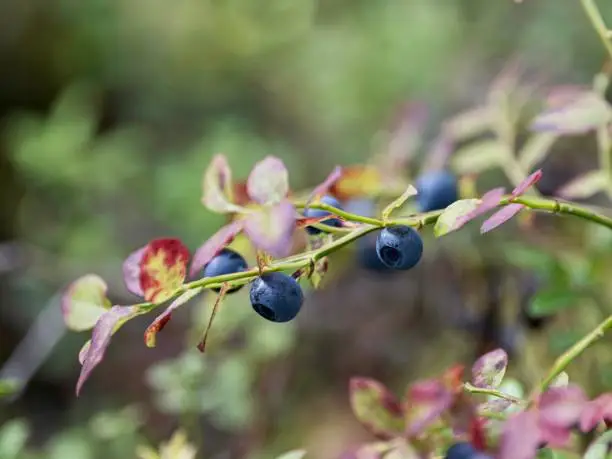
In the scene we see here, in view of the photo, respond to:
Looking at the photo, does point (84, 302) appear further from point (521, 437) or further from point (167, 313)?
point (521, 437)

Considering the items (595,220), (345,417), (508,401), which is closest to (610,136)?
(595,220)

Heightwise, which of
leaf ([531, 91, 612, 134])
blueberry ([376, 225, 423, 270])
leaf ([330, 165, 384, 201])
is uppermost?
leaf ([330, 165, 384, 201])

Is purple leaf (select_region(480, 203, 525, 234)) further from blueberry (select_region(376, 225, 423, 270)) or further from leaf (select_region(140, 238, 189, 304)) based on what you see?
leaf (select_region(140, 238, 189, 304))

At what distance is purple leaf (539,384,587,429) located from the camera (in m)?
0.40

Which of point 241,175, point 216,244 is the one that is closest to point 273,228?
point 216,244

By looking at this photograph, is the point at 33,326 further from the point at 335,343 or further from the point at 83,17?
the point at 83,17

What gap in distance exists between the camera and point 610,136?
30.7 inches

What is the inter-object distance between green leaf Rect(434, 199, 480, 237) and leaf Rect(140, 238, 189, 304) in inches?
6.2

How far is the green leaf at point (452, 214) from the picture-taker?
1.54 feet

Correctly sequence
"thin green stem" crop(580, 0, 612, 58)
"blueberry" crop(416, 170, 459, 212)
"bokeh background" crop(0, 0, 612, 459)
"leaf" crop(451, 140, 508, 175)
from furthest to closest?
"bokeh background" crop(0, 0, 612, 459) < "leaf" crop(451, 140, 508, 175) < "blueberry" crop(416, 170, 459, 212) < "thin green stem" crop(580, 0, 612, 58)

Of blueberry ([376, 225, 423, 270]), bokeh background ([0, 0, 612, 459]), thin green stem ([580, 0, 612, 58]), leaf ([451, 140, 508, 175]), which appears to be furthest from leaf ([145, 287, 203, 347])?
leaf ([451, 140, 508, 175])

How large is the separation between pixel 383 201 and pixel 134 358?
1.14 meters

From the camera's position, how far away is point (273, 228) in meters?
0.40

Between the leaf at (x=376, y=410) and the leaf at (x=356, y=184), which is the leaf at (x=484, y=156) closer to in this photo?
the leaf at (x=356, y=184)
